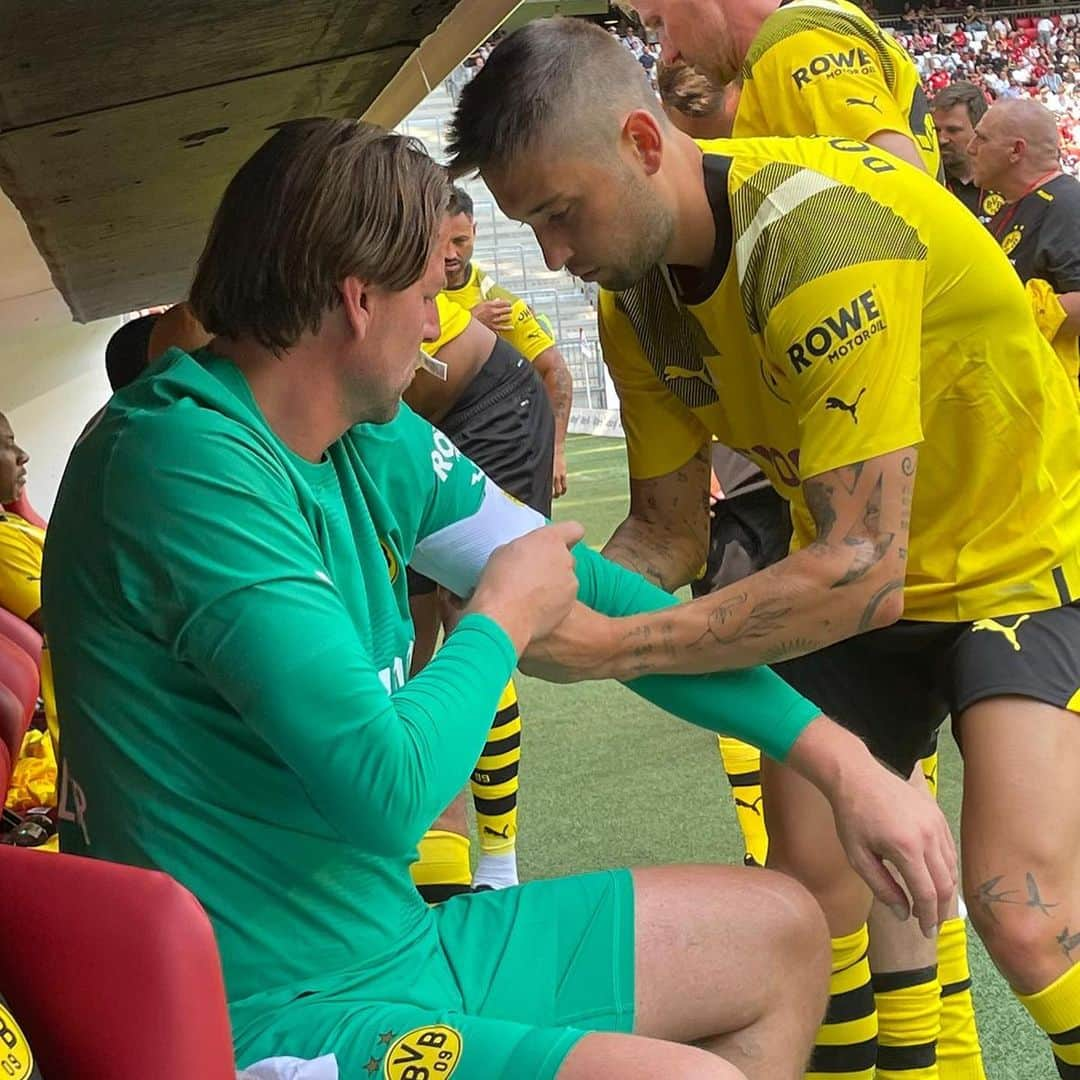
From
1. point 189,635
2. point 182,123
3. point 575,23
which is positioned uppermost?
point 575,23

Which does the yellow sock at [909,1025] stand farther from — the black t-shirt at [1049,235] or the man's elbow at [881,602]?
the black t-shirt at [1049,235]

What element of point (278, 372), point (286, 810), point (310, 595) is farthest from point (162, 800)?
point (278, 372)

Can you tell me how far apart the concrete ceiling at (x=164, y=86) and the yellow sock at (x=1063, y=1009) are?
1.65 m

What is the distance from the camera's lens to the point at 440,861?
3035mm

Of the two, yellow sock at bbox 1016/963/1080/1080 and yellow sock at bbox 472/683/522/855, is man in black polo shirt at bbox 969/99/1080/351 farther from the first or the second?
yellow sock at bbox 1016/963/1080/1080

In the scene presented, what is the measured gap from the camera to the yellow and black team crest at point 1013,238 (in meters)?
4.39

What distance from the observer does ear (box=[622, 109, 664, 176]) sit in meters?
1.80

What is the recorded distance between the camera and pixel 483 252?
1805 centimetres

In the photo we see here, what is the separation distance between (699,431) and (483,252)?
16.2m

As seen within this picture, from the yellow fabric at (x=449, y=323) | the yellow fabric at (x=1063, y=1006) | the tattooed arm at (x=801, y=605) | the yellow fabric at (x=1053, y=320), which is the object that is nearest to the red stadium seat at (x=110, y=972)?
the tattooed arm at (x=801, y=605)

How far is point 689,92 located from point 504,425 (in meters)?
1.11

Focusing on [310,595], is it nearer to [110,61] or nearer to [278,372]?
[278,372]

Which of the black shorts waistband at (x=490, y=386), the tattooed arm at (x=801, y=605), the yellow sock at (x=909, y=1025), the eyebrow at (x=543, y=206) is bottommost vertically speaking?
the yellow sock at (x=909, y=1025)

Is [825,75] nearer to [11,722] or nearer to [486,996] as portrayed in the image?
[486,996]
